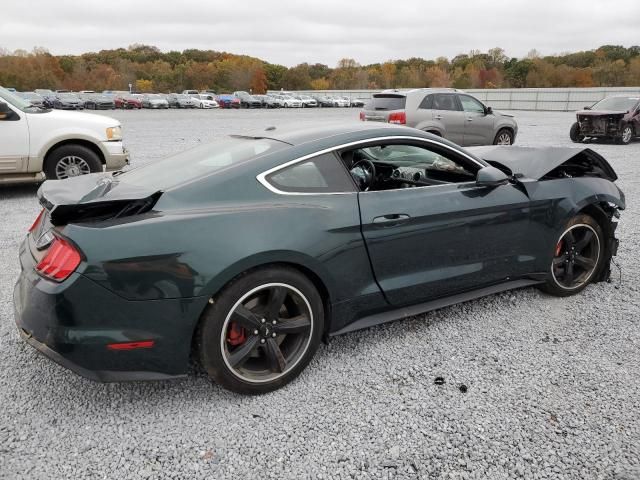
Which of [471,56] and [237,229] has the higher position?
[471,56]

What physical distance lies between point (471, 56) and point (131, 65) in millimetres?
73857

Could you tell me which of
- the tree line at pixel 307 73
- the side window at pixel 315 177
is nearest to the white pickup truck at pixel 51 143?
the side window at pixel 315 177

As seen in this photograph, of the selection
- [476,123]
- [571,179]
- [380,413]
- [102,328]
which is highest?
[476,123]

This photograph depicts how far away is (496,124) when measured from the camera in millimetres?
13195

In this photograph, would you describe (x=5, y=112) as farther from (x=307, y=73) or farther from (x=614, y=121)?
(x=307, y=73)

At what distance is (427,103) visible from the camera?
1223 cm

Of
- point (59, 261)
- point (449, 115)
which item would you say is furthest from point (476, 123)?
point (59, 261)

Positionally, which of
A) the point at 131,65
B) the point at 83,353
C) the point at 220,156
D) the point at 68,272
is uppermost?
the point at 131,65

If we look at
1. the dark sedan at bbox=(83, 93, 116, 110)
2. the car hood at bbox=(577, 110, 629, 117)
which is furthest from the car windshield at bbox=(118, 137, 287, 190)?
the dark sedan at bbox=(83, 93, 116, 110)

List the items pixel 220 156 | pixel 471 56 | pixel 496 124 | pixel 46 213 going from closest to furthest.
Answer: pixel 46 213
pixel 220 156
pixel 496 124
pixel 471 56

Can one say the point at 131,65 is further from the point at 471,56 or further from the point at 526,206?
the point at 526,206

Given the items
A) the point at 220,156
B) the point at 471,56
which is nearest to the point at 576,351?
the point at 220,156

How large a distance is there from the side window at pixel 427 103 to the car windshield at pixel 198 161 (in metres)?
9.25

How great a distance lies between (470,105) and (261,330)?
11.6 metres
